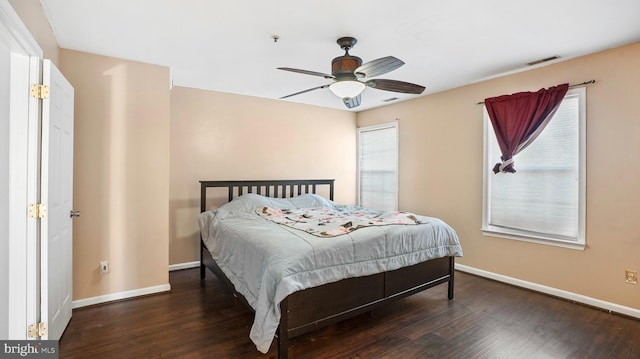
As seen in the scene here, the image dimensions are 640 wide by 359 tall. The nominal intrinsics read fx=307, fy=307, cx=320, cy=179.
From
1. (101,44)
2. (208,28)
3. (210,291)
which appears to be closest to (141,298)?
(210,291)

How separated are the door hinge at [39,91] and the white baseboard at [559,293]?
15.0ft

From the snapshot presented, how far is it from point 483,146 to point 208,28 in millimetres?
3393

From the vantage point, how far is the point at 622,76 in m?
2.84

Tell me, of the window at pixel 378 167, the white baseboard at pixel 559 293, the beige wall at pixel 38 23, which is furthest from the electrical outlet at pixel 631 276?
the beige wall at pixel 38 23

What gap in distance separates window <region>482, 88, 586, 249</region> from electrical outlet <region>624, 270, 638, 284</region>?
377 millimetres

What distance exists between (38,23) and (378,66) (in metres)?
2.38

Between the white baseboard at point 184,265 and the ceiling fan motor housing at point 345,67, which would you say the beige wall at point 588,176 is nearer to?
the ceiling fan motor housing at point 345,67

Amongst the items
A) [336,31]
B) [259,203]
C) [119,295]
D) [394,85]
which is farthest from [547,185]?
[119,295]

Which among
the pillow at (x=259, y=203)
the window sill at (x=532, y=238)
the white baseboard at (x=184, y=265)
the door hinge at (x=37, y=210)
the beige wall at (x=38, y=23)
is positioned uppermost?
the beige wall at (x=38, y=23)

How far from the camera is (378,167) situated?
544 cm

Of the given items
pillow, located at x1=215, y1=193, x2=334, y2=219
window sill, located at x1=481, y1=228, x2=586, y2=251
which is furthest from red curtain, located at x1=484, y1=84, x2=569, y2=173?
pillow, located at x1=215, y1=193, x2=334, y2=219

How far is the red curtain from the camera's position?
3225mm

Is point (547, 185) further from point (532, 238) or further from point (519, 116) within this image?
point (519, 116)

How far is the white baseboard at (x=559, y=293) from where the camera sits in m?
2.82
